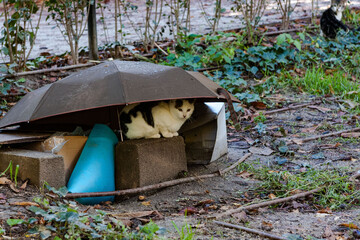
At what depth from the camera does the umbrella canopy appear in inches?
135

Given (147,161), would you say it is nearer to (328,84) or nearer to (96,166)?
(96,166)

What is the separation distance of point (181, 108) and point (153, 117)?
245 millimetres

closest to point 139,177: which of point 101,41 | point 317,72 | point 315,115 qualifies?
point 315,115

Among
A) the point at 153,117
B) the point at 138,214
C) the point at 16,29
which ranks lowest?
the point at 138,214

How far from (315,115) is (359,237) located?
2.96 m

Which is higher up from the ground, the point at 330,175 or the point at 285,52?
the point at 285,52

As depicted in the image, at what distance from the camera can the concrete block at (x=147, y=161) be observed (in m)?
3.78

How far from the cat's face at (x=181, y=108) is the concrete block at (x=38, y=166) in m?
1.06

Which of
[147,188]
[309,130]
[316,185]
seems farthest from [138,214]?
[309,130]

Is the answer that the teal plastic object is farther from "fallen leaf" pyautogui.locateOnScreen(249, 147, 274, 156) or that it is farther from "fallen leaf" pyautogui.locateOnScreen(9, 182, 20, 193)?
Result: "fallen leaf" pyautogui.locateOnScreen(249, 147, 274, 156)

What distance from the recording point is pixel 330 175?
3.79 metres

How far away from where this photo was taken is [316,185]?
143 inches

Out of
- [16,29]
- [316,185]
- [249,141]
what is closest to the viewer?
[316,185]

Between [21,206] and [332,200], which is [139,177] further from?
[332,200]
